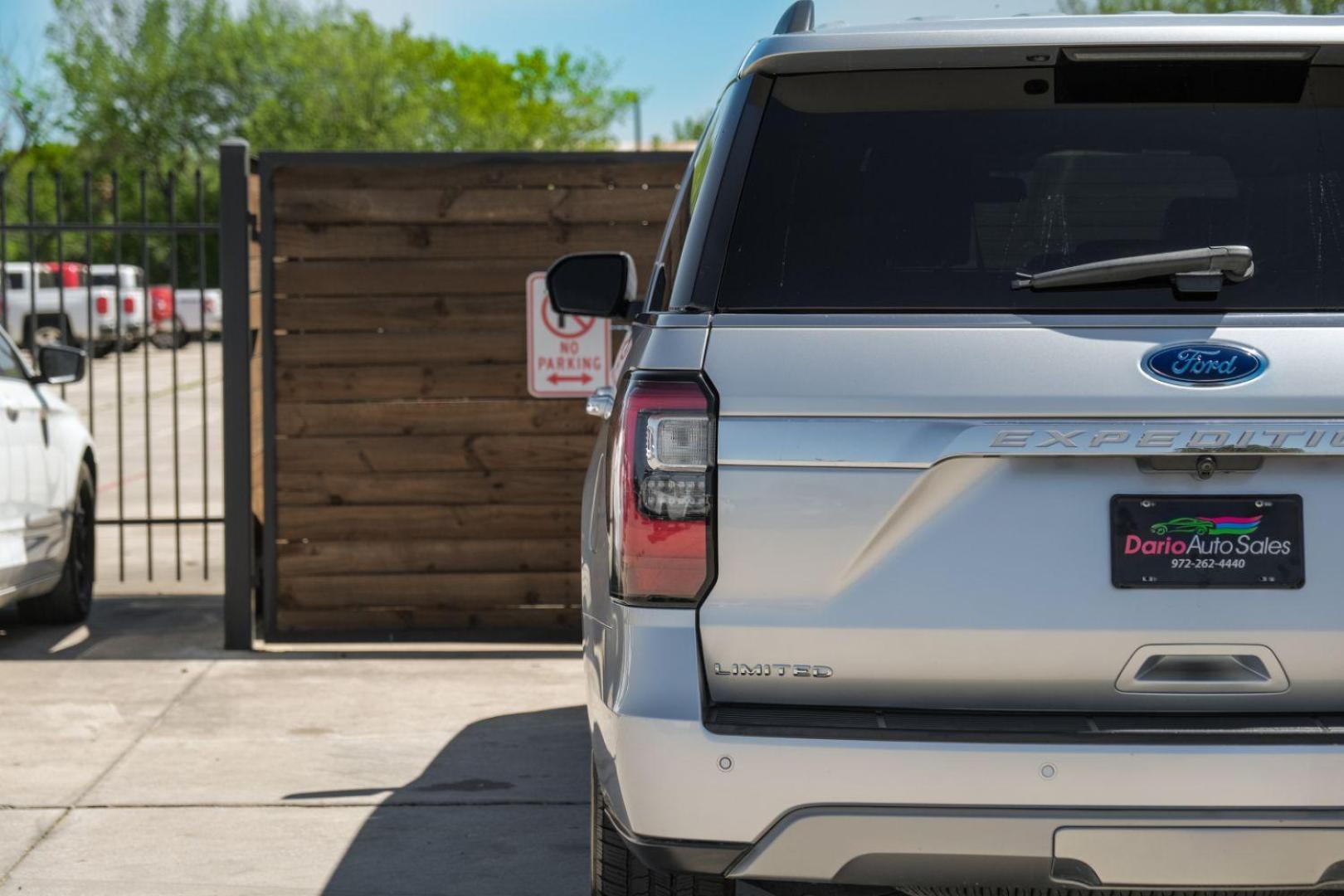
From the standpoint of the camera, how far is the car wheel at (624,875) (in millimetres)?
3342

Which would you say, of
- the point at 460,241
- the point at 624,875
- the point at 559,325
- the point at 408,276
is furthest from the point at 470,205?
the point at 624,875

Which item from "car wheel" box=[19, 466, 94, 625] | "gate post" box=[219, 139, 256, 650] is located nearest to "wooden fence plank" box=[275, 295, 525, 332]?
"gate post" box=[219, 139, 256, 650]

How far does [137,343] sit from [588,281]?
95.8 ft

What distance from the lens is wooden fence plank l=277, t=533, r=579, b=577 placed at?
8.20 metres

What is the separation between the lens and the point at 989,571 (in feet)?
9.74

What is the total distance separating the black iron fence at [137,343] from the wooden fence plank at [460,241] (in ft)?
2.59

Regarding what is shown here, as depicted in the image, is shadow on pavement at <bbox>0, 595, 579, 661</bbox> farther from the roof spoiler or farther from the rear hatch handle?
the rear hatch handle

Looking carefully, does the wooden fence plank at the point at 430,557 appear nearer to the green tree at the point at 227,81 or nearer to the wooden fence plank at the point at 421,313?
the wooden fence plank at the point at 421,313

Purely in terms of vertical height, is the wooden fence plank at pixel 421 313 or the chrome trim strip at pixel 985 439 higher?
the wooden fence plank at pixel 421 313

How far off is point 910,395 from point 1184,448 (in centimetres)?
46

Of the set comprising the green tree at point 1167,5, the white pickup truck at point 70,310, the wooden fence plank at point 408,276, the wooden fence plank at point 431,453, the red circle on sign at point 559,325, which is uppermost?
the green tree at point 1167,5

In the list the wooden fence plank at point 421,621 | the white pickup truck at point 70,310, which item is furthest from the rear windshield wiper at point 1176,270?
the white pickup truck at point 70,310

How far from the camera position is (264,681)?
748 cm

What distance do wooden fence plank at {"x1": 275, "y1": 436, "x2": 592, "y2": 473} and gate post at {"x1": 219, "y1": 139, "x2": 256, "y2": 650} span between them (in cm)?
28
